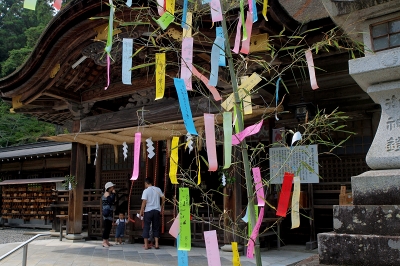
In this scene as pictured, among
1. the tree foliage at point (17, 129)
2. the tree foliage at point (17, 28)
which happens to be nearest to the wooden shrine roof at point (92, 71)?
the tree foliage at point (17, 129)

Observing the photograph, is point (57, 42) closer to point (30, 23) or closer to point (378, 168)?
point (378, 168)

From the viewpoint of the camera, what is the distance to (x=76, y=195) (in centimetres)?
897

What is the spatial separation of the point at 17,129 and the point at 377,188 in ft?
90.9

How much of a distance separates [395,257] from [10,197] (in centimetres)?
1664

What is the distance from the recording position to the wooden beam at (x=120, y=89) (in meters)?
7.69

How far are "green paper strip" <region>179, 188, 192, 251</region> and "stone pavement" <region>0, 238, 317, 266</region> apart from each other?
4.12 metres

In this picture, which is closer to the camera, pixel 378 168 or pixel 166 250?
pixel 378 168

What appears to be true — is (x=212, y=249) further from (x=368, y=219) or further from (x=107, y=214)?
(x=107, y=214)

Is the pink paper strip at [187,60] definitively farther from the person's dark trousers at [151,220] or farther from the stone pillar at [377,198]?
the person's dark trousers at [151,220]

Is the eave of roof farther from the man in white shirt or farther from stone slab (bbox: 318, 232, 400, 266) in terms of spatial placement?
stone slab (bbox: 318, 232, 400, 266)

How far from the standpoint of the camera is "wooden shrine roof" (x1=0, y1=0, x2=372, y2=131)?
6547mm

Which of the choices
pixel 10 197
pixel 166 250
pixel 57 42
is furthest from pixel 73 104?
pixel 10 197

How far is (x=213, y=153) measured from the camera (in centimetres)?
196

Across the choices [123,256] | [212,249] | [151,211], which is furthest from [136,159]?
[151,211]
